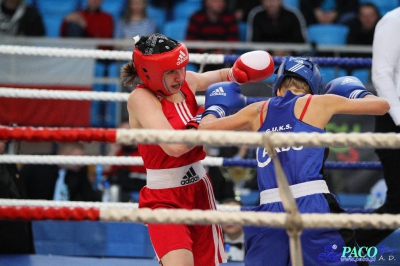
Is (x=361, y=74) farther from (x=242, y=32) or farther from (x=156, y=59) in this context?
(x=156, y=59)

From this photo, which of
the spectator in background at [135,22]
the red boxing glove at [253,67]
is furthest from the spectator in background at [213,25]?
the red boxing glove at [253,67]

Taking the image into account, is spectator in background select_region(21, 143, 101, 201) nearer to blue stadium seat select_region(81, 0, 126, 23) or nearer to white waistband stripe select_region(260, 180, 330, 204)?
white waistband stripe select_region(260, 180, 330, 204)

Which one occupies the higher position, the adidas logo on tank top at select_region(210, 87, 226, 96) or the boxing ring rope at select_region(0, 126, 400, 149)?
the boxing ring rope at select_region(0, 126, 400, 149)

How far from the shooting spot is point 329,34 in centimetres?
743

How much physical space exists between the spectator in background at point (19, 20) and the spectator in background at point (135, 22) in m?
0.89

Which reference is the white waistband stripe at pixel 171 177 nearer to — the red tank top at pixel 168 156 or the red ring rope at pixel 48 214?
the red tank top at pixel 168 156

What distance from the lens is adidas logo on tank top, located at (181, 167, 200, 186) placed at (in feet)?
9.62

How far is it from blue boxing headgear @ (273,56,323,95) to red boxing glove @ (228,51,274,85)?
0.20 metres

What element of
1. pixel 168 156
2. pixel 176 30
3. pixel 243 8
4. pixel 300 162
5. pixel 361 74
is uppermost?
pixel 300 162

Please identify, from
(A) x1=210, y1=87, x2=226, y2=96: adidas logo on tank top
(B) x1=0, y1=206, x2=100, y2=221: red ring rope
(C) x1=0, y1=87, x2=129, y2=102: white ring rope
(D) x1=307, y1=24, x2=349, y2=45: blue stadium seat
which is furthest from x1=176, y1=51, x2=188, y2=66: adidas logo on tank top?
(D) x1=307, y1=24, x2=349, y2=45: blue stadium seat

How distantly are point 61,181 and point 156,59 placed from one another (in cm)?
300

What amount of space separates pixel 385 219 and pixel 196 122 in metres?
1.04

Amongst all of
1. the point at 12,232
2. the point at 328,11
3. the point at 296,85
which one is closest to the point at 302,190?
the point at 296,85

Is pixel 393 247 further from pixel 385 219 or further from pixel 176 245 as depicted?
pixel 385 219
